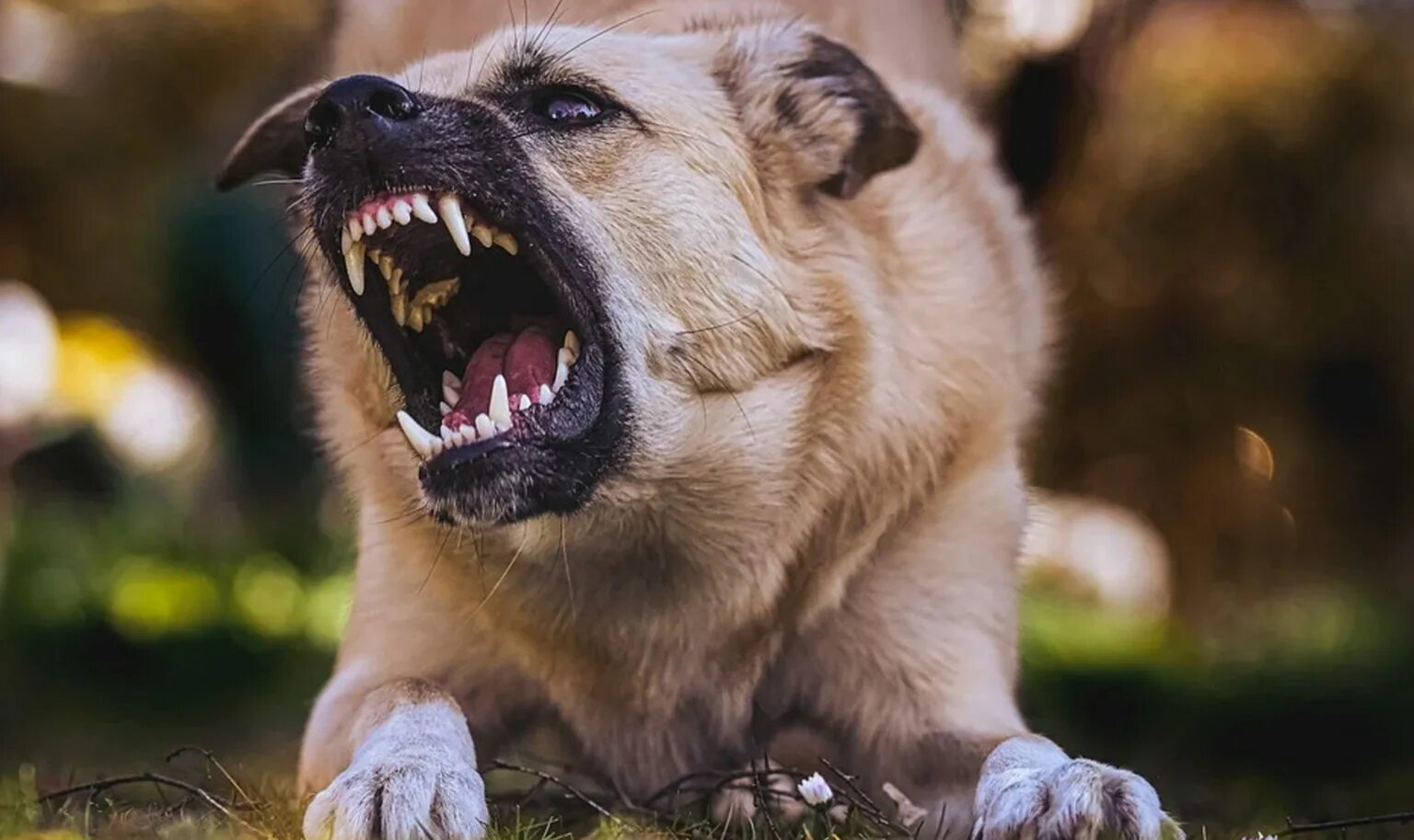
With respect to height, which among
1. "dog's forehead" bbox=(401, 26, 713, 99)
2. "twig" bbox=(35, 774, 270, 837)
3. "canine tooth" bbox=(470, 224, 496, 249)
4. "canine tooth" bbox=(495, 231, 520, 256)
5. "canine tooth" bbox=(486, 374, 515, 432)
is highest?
"dog's forehead" bbox=(401, 26, 713, 99)

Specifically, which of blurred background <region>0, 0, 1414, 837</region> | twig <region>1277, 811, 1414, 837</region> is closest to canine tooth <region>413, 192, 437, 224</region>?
twig <region>1277, 811, 1414, 837</region>

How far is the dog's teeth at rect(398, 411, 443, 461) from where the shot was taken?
1.98 meters

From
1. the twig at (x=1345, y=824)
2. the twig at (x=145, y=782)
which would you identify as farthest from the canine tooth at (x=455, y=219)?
the twig at (x=1345, y=824)

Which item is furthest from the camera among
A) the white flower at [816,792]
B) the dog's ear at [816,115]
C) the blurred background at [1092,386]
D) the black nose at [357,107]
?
the blurred background at [1092,386]

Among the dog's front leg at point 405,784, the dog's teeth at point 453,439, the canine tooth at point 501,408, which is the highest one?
the canine tooth at point 501,408

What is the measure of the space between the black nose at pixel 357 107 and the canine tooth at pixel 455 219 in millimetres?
114

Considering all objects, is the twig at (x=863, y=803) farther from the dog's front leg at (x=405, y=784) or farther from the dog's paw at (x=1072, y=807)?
the dog's front leg at (x=405, y=784)

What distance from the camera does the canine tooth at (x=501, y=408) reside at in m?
1.96

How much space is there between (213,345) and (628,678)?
3.37 metres

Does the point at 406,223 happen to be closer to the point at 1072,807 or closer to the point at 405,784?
the point at 405,784

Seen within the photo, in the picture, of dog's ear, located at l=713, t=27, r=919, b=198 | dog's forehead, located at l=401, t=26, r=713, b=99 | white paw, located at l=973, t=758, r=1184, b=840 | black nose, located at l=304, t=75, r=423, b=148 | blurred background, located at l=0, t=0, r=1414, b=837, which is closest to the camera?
white paw, located at l=973, t=758, r=1184, b=840

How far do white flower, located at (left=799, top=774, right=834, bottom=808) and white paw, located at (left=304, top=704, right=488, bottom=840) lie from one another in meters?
0.42

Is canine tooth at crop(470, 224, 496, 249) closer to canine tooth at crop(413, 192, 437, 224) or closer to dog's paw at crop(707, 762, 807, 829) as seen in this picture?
canine tooth at crop(413, 192, 437, 224)

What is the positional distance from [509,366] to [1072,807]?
2.94 feet
